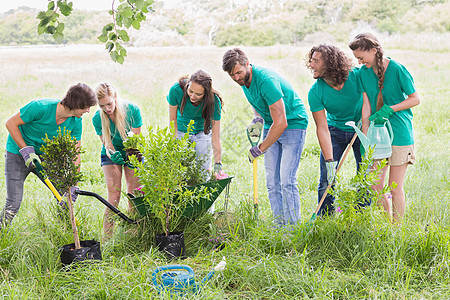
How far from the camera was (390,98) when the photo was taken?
323 centimetres

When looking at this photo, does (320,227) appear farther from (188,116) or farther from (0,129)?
(0,129)

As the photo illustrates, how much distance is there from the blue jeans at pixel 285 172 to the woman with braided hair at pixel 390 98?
513mm

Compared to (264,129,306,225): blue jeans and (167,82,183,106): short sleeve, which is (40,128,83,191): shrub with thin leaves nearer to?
(167,82,183,106): short sleeve

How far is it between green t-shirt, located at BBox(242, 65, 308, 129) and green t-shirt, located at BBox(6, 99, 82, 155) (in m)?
1.33

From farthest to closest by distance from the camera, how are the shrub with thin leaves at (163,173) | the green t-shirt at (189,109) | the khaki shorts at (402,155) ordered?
the green t-shirt at (189,109) < the khaki shorts at (402,155) < the shrub with thin leaves at (163,173)

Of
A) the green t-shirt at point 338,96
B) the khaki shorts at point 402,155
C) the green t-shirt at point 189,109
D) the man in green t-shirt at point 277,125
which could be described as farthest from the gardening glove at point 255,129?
the khaki shorts at point 402,155

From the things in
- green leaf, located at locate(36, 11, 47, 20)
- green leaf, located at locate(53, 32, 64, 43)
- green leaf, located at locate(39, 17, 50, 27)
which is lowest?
green leaf, located at locate(53, 32, 64, 43)

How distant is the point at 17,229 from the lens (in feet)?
10.2

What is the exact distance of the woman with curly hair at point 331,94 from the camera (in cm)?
322

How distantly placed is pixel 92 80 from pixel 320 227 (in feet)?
36.3

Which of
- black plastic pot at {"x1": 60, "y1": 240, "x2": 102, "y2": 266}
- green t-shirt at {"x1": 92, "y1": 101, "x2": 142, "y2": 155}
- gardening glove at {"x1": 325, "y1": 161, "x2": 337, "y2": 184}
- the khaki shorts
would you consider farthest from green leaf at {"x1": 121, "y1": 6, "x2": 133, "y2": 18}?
the khaki shorts

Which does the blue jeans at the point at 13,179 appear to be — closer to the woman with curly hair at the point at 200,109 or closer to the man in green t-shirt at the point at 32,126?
the man in green t-shirt at the point at 32,126

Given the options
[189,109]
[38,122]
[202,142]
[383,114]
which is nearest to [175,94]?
[189,109]

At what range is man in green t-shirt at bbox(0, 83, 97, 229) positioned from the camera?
3.09m
